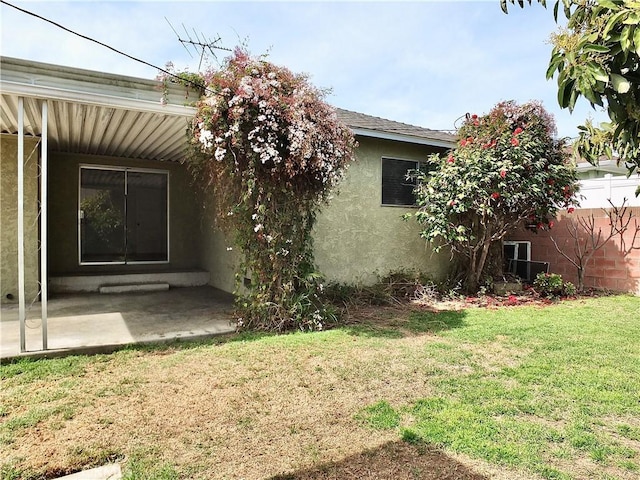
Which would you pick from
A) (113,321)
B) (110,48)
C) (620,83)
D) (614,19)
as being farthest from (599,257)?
(110,48)

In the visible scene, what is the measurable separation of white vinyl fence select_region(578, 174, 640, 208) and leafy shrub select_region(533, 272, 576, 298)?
1990 mm

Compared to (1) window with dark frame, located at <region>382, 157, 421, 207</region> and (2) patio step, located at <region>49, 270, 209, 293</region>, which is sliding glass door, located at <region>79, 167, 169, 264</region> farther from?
(1) window with dark frame, located at <region>382, 157, 421, 207</region>

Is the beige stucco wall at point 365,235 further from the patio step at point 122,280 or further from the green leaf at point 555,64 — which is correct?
the green leaf at point 555,64

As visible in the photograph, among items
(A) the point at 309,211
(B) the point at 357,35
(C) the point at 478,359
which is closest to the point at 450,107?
(B) the point at 357,35

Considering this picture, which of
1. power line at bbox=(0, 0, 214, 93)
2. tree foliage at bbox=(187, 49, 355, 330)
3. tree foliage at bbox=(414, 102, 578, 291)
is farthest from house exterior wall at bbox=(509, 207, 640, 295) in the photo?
power line at bbox=(0, 0, 214, 93)

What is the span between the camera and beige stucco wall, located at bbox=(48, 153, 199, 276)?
9.12 meters

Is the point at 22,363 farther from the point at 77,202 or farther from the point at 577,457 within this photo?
the point at 77,202

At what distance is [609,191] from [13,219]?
12.5 meters

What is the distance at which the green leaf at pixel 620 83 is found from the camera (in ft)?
4.88

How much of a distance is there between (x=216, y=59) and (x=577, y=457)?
5.78m

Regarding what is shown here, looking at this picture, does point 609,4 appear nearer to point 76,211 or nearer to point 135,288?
point 135,288

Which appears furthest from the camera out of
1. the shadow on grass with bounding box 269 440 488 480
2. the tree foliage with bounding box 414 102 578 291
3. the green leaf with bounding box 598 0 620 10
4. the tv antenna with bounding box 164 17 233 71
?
the tree foliage with bounding box 414 102 578 291

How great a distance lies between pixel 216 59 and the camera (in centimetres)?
561

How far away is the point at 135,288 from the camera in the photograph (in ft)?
29.5
